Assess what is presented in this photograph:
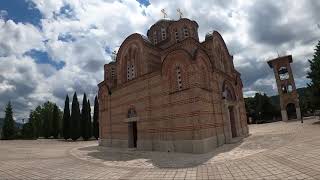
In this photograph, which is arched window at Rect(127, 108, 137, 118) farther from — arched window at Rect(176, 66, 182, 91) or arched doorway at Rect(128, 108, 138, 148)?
arched window at Rect(176, 66, 182, 91)

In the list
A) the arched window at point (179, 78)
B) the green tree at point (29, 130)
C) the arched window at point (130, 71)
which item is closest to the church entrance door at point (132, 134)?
the arched window at point (130, 71)

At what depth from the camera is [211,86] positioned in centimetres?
1504

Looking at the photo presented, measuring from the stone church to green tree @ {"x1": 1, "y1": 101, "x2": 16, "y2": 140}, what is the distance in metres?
36.5

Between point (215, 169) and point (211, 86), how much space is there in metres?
7.59

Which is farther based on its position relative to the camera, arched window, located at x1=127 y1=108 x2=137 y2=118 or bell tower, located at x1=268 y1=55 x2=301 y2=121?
bell tower, located at x1=268 y1=55 x2=301 y2=121

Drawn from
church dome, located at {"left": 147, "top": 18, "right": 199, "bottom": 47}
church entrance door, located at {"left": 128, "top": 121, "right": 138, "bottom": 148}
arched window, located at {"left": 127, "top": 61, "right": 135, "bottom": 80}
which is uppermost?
church dome, located at {"left": 147, "top": 18, "right": 199, "bottom": 47}

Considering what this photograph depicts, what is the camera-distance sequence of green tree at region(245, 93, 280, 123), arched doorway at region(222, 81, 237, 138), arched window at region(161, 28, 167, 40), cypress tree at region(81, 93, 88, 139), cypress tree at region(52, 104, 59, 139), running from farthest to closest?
green tree at region(245, 93, 280, 123) → cypress tree at region(52, 104, 59, 139) → cypress tree at region(81, 93, 88, 139) → arched window at region(161, 28, 167, 40) → arched doorway at region(222, 81, 237, 138)

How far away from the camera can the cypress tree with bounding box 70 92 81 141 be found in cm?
3681

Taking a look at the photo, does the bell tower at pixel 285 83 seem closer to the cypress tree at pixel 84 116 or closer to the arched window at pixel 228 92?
the arched window at pixel 228 92

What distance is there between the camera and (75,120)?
37812mm

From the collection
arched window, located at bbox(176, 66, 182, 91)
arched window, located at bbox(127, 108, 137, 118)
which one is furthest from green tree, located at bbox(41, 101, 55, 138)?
arched window, located at bbox(176, 66, 182, 91)

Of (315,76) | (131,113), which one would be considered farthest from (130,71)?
(315,76)

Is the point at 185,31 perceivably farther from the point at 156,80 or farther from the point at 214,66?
the point at 156,80

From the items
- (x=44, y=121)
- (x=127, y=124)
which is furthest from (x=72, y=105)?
(x=127, y=124)
